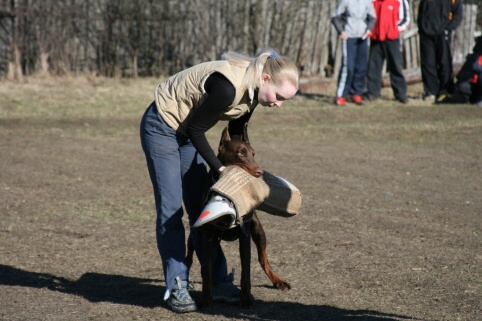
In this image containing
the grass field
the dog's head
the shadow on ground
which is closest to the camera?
the dog's head

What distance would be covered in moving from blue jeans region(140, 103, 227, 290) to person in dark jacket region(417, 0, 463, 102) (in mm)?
11356

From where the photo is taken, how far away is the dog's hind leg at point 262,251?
548 centimetres

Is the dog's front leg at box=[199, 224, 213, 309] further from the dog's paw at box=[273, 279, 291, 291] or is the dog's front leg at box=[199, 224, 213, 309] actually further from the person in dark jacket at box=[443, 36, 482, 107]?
the person in dark jacket at box=[443, 36, 482, 107]

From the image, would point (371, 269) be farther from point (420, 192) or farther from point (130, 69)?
point (130, 69)

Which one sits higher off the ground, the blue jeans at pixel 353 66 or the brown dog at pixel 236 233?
the brown dog at pixel 236 233

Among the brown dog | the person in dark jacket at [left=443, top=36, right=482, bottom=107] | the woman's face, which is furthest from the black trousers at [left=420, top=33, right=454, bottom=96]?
the woman's face

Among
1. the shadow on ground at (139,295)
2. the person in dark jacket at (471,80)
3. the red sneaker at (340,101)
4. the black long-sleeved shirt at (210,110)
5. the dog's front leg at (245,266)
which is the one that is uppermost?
the black long-sleeved shirt at (210,110)

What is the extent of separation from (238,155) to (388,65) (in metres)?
11.4

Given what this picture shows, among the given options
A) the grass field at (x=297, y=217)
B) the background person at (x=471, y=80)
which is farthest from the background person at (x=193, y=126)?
Result: the background person at (x=471, y=80)

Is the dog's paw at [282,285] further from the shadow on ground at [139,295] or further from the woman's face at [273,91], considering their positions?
the woman's face at [273,91]

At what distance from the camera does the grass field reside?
5434 millimetres

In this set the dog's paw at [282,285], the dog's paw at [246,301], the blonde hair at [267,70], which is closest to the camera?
the blonde hair at [267,70]

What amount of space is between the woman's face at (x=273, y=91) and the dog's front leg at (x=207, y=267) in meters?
0.93

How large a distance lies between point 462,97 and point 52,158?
824 centimetres
